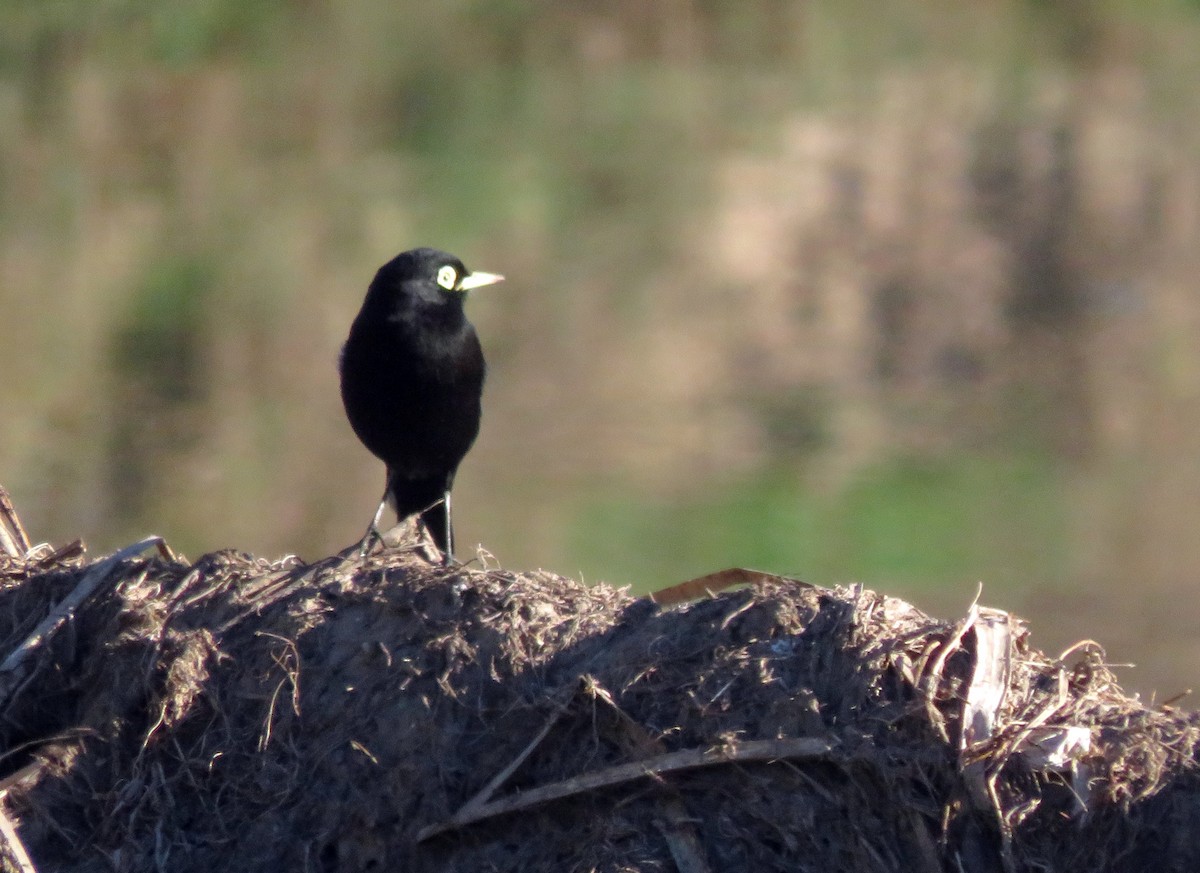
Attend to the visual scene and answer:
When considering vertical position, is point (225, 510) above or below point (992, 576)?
above

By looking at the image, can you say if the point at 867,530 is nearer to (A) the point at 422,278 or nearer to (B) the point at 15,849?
(A) the point at 422,278

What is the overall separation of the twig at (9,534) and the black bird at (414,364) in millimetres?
1467

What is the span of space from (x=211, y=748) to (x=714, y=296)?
14.6 metres

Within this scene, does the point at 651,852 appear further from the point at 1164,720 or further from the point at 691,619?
the point at 1164,720

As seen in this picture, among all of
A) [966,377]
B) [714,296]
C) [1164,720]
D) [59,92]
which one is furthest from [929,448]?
[59,92]

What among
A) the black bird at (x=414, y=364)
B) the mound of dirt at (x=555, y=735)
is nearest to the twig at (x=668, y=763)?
the mound of dirt at (x=555, y=735)

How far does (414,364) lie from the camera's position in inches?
280

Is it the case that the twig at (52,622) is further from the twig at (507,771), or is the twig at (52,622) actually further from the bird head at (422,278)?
the bird head at (422,278)

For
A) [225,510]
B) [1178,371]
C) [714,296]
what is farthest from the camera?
[714,296]

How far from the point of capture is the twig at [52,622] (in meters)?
4.98

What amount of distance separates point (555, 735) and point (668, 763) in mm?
319

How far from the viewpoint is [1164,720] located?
442 cm

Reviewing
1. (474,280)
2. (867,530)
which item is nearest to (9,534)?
(474,280)

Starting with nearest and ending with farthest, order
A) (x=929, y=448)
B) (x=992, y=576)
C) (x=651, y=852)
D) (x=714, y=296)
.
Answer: (x=651, y=852), (x=992, y=576), (x=929, y=448), (x=714, y=296)
